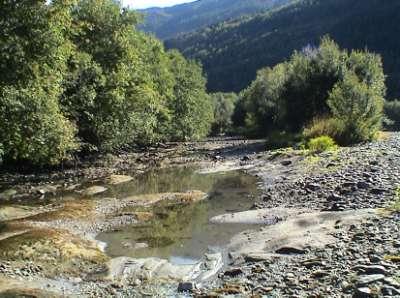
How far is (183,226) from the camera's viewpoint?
20906mm

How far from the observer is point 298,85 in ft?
184

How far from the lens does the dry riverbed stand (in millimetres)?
13039

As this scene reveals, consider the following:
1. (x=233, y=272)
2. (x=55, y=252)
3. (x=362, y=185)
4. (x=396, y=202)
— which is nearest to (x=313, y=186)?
(x=362, y=185)

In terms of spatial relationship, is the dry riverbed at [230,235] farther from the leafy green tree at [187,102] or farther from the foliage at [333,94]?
the leafy green tree at [187,102]

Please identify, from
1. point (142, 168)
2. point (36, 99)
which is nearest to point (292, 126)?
point (142, 168)

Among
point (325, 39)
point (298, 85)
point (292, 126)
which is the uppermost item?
point (325, 39)

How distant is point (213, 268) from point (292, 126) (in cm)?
4469

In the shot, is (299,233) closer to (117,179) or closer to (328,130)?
(117,179)

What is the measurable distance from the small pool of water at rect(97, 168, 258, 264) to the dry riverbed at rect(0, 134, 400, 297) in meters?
0.16

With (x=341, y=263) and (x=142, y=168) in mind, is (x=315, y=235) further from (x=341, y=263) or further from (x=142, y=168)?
(x=142, y=168)

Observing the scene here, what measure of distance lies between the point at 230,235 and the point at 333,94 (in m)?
31.0

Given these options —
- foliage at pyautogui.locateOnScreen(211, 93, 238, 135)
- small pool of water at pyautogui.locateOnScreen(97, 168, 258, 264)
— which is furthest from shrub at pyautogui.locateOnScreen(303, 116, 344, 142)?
foliage at pyautogui.locateOnScreen(211, 93, 238, 135)

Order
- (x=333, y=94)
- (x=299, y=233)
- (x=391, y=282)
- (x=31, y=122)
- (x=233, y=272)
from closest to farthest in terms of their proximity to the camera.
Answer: (x=391, y=282) < (x=233, y=272) < (x=299, y=233) < (x=31, y=122) < (x=333, y=94)

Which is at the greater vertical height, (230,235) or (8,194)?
(8,194)
